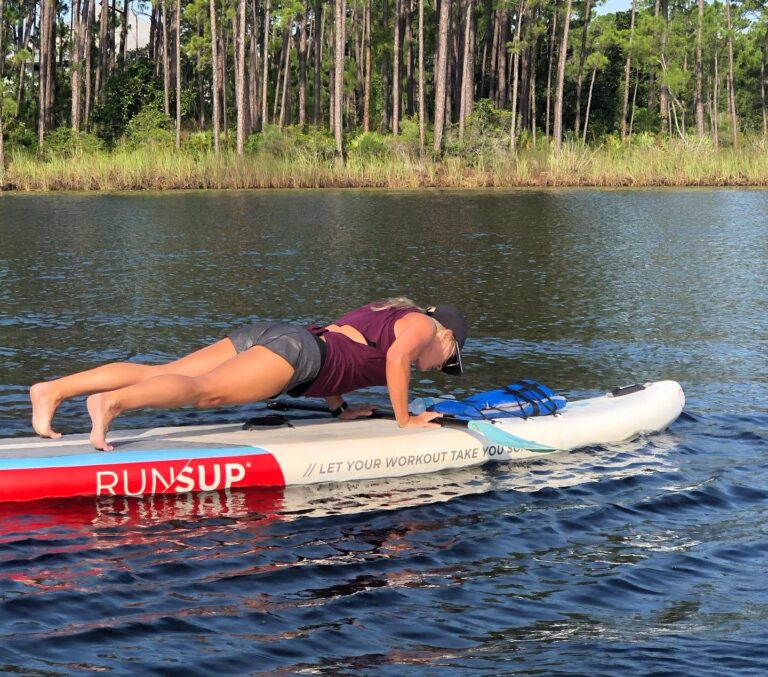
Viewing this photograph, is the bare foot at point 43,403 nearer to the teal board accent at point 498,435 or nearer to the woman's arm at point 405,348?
the woman's arm at point 405,348

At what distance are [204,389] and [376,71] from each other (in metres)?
63.8

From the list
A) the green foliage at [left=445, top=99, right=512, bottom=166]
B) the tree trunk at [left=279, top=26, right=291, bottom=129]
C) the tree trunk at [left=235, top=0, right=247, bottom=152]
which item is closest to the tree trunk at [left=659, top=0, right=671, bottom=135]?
the green foliage at [left=445, top=99, right=512, bottom=166]

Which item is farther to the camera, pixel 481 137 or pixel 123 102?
pixel 123 102

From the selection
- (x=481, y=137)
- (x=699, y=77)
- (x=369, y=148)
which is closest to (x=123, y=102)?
(x=369, y=148)

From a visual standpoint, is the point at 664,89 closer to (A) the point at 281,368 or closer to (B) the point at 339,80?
(B) the point at 339,80

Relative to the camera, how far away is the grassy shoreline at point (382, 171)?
38188 mm

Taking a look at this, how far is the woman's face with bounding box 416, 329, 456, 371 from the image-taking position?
7.60 meters

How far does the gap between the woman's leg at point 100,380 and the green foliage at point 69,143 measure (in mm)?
37246

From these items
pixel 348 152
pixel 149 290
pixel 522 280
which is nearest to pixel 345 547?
pixel 149 290

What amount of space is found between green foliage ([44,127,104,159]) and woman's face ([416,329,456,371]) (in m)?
37.3

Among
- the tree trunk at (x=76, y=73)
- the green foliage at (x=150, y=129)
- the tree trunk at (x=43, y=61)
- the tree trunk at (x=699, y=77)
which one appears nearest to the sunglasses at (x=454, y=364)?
the green foliage at (x=150, y=129)

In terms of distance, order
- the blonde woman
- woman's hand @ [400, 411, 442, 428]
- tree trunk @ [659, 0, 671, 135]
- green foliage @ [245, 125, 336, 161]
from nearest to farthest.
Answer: the blonde woman < woman's hand @ [400, 411, 442, 428] < green foliage @ [245, 125, 336, 161] < tree trunk @ [659, 0, 671, 135]

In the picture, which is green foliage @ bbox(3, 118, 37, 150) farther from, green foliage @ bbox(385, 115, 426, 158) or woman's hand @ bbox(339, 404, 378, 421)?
woman's hand @ bbox(339, 404, 378, 421)

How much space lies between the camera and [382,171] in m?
40.2
